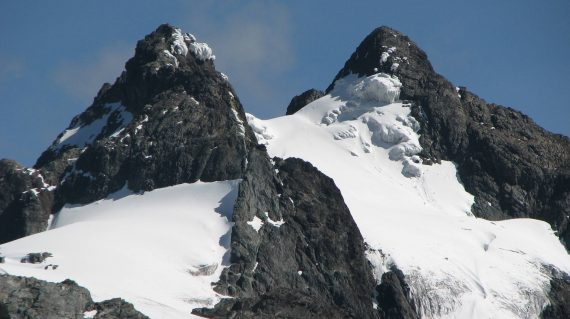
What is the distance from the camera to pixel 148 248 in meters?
113

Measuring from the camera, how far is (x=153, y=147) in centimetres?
13562

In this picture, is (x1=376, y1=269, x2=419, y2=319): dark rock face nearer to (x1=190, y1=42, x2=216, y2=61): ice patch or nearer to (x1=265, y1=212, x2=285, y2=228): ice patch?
(x1=265, y1=212, x2=285, y2=228): ice patch

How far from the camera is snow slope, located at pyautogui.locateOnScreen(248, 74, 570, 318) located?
408 ft

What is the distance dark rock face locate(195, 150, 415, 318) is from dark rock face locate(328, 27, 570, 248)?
26.2 metres

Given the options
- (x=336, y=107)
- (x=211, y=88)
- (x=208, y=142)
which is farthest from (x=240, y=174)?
(x=336, y=107)

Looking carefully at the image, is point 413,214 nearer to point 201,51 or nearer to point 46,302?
point 201,51

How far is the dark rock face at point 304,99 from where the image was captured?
17112 centimetres

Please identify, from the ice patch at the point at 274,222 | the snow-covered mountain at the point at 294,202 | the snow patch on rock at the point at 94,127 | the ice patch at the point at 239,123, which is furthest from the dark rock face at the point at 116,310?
the snow patch on rock at the point at 94,127

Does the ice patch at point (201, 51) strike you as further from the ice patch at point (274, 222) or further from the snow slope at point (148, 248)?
the ice patch at point (274, 222)

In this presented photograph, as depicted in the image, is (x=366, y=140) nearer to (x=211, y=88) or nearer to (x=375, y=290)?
(x=211, y=88)

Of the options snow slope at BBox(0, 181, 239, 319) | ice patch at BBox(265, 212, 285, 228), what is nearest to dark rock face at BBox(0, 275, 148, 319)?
snow slope at BBox(0, 181, 239, 319)

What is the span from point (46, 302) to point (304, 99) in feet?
298

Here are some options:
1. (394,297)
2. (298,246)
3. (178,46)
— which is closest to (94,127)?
(178,46)

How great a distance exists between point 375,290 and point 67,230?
26.8 m
